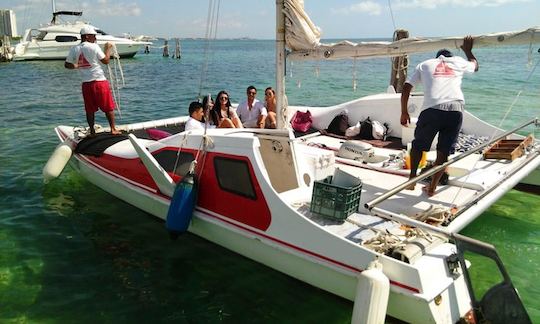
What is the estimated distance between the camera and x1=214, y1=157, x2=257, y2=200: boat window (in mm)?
6129

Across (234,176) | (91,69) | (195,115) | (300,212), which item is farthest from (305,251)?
(91,69)

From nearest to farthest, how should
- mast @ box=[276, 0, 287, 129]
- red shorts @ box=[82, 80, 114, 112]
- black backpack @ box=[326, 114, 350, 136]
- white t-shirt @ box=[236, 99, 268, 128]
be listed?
mast @ box=[276, 0, 287, 129] < red shorts @ box=[82, 80, 114, 112] < white t-shirt @ box=[236, 99, 268, 128] < black backpack @ box=[326, 114, 350, 136]

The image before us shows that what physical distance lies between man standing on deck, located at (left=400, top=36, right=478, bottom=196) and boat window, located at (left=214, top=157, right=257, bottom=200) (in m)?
2.23

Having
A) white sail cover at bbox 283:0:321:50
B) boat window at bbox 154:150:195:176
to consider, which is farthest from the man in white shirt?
boat window at bbox 154:150:195:176

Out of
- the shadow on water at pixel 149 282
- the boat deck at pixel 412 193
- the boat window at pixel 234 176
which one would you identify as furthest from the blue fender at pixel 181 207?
the boat deck at pixel 412 193

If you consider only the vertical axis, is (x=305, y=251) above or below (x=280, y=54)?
below

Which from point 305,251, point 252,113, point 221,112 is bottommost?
point 305,251

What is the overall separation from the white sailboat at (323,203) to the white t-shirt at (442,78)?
0.80m

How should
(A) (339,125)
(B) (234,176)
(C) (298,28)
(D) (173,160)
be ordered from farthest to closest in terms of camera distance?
(A) (339,125) → (D) (173,160) → (C) (298,28) → (B) (234,176)

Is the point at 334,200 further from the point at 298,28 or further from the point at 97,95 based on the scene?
the point at 97,95

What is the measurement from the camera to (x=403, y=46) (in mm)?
6828

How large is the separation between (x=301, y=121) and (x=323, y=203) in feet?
18.3

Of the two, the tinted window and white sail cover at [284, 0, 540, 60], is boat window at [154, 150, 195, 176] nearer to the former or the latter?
white sail cover at [284, 0, 540, 60]

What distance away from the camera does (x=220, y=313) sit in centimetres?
574
